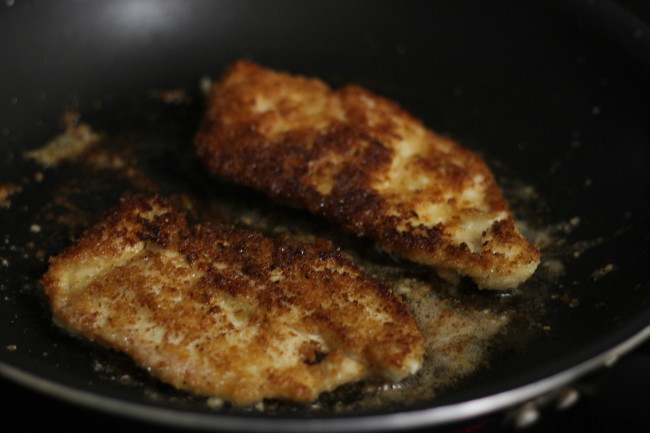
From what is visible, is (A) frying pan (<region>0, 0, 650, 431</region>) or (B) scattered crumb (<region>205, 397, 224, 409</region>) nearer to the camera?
(B) scattered crumb (<region>205, 397, 224, 409</region>)

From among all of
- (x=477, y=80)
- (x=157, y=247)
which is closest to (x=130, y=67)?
(x=157, y=247)

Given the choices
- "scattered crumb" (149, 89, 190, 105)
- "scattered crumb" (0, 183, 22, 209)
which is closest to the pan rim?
"scattered crumb" (0, 183, 22, 209)

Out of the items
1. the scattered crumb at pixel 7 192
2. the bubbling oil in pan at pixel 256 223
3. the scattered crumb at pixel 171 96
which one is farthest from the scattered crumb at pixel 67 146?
the scattered crumb at pixel 171 96

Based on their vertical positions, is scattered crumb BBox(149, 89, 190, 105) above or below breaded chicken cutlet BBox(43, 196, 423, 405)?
below

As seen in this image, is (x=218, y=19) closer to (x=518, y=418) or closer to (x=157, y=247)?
(x=157, y=247)

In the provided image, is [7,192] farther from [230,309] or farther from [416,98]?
[416,98]

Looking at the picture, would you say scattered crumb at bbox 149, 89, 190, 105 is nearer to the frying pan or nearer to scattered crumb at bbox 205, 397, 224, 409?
the frying pan

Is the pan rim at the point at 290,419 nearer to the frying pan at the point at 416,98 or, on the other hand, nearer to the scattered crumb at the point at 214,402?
the frying pan at the point at 416,98
